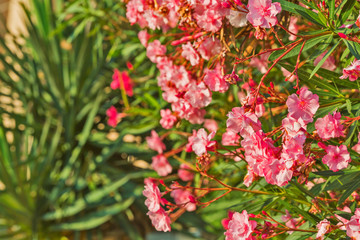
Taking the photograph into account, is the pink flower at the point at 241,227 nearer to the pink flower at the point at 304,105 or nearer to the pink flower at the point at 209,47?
the pink flower at the point at 304,105

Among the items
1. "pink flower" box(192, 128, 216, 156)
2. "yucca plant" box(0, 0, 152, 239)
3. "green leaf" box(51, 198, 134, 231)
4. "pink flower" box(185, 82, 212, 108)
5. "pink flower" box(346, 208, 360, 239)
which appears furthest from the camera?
"yucca plant" box(0, 0, 152, 239)

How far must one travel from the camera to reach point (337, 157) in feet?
2.56

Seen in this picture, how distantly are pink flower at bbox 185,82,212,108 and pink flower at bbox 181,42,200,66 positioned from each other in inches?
2.7

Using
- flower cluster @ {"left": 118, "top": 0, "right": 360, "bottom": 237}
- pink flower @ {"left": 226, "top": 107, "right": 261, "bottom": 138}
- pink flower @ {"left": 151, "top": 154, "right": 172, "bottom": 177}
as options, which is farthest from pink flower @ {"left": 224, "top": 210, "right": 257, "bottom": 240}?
pink flower @ {"left": 151, "top": 154, "right": 172, "bottom": 177}

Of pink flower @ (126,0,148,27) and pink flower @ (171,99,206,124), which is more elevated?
pink flower @ (126,0,148,27)

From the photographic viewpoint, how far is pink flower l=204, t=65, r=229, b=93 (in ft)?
3.22

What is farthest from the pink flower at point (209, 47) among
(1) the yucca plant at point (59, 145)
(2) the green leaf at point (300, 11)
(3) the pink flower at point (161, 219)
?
(1) the yucca plant at point (59, 145)

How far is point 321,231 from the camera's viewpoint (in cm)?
79

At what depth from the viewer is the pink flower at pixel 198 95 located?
40.1 inches

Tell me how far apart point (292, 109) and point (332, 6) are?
184 millimetres

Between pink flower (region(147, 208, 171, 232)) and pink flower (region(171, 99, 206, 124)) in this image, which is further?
pink flower (region(171, 99, 206, 124))

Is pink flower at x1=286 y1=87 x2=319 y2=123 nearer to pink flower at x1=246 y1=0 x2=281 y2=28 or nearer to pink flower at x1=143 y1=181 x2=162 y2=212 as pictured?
pink flower at x1=246 y1=0 x2=281 y2=28

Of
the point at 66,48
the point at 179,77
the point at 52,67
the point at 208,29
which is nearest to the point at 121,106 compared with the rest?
the point at 52,67

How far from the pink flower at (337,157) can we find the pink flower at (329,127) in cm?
2
